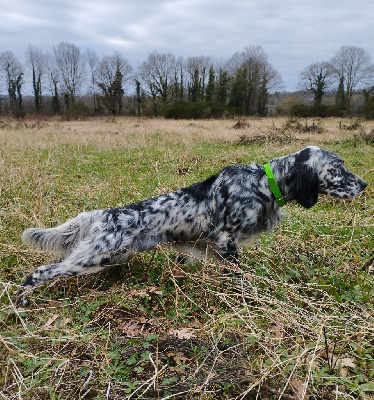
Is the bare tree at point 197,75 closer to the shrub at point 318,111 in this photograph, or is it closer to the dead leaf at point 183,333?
the shrub at point 318,111

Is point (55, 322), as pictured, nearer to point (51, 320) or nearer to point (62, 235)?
point (51, 320)

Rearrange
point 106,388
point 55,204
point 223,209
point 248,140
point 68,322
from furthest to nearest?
point 248,140 → point 55,204 → point 223,209 → point 68,322 → point 106,388

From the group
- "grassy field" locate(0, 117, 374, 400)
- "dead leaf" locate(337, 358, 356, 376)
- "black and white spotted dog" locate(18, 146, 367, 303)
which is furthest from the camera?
"black and white spotted dog" locate(18, 146, 367, 303)

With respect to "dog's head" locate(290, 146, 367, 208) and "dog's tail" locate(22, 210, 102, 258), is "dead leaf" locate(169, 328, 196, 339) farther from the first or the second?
"dog's head" locate(290, 146, 367, 208)

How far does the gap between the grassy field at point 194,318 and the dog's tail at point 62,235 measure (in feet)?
1.10

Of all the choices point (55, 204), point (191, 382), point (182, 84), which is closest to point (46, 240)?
point (55, 204)

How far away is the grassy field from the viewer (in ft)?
7.27

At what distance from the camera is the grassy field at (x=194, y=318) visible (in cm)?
222

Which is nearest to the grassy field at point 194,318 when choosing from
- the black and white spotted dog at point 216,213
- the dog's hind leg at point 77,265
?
the dog's hind leg at point 77,265

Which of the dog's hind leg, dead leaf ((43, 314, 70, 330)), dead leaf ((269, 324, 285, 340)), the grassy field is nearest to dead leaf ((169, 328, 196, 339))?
the grassy field

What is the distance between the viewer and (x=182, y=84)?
59000 mm

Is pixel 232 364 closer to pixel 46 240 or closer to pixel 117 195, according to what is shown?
pixel 46 240

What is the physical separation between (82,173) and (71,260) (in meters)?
6.62

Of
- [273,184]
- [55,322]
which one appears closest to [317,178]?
[273,184]
